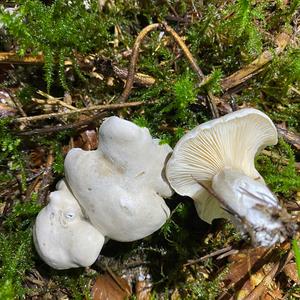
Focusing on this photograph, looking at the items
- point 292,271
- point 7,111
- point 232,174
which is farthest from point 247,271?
point 7,111

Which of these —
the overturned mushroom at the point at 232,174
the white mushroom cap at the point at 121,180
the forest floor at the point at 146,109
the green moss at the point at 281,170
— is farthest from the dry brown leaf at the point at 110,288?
the green moss at the point at 281,170

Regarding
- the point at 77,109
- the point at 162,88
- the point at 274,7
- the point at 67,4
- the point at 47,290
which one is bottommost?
the point at 47,290

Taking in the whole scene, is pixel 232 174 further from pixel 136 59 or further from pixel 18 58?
pixel 18 58

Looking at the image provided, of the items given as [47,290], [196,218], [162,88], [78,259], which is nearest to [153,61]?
[162,88]

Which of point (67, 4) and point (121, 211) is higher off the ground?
point (67, 4)

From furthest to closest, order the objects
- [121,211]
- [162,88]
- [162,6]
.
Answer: [162,6]
[162,88]
[121,211]

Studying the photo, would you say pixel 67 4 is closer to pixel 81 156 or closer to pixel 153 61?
pixel 153 61
